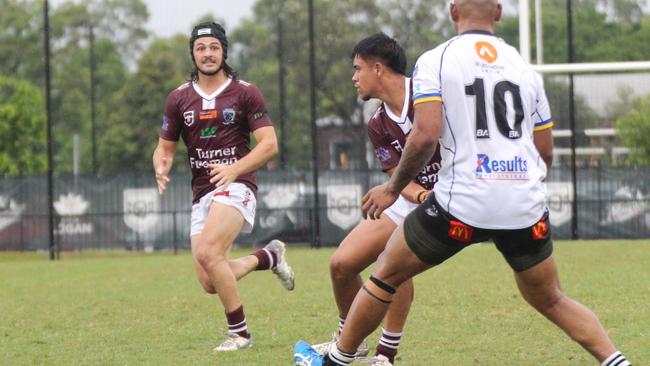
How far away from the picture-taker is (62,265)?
2072cm

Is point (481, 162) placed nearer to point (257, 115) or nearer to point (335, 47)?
point (257, 115)

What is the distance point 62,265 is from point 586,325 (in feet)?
52.9

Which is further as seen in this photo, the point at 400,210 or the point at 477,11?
the point at 400,210

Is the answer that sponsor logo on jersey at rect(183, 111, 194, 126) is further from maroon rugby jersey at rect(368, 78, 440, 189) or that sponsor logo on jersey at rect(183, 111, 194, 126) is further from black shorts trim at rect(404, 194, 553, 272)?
black shorts trim at rect(404, 194, 553, 272)

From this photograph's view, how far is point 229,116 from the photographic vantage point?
338 inches

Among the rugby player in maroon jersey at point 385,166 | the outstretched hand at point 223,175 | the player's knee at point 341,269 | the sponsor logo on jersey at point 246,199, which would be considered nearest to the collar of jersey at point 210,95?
the outstretched hand at point 223,175

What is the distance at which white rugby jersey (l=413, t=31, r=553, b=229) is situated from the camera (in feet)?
17.6

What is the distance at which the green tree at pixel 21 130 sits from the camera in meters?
37.2

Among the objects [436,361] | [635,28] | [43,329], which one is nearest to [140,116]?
[635,28]

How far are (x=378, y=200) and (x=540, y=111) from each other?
33.9 inches

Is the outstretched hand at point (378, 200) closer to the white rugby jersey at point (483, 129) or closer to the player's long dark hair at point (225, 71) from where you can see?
the white rugby jersey at point (483, 129)

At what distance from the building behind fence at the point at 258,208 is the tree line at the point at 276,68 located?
0.96 metres

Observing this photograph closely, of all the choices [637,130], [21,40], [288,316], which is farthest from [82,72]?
[288,316]

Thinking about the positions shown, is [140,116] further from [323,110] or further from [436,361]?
[436,361]
